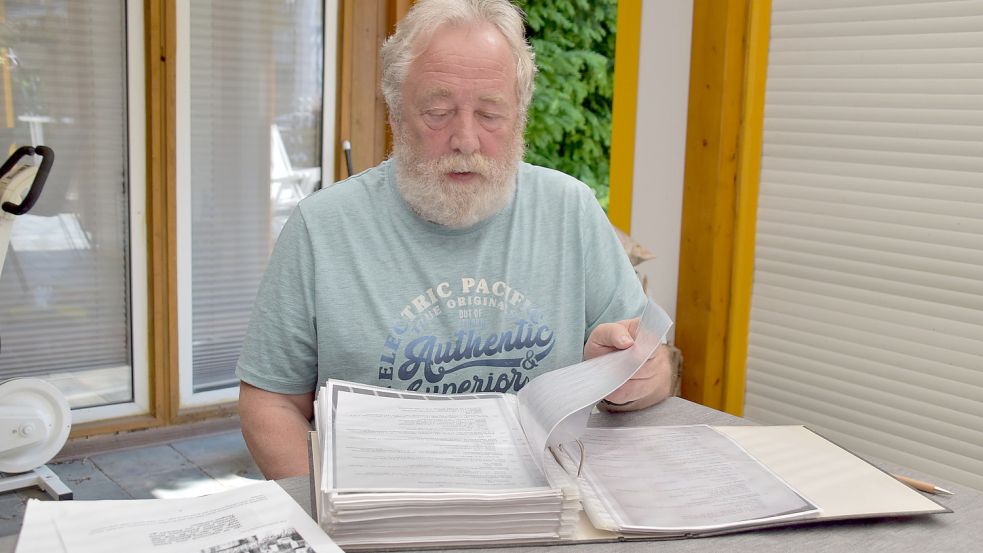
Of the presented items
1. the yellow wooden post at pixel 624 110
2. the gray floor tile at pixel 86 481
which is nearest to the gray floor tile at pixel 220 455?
the gray floor tile at pixel 86 481

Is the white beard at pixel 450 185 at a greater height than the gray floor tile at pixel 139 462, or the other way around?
the white beard at pixel 450 185

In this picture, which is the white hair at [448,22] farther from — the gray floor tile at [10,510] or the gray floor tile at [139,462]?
the gray floor tile at [139,462]

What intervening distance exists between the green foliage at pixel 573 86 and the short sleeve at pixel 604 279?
521 centimetres

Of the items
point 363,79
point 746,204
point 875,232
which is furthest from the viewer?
point 363,79

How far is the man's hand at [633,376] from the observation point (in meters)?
A: 1.21

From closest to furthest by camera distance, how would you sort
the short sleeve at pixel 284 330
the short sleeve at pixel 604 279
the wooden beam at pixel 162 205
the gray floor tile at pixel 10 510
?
the short sleeve at pixel 284 330 < the short sleeve at pixel 604 279 < the gray floor tile at pixel 10 510 < the wooden beam at pixel 162 205

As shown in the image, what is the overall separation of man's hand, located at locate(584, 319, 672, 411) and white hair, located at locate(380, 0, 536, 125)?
19.0 inches

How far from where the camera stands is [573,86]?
22.8 ft

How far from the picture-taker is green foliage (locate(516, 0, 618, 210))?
271 inches

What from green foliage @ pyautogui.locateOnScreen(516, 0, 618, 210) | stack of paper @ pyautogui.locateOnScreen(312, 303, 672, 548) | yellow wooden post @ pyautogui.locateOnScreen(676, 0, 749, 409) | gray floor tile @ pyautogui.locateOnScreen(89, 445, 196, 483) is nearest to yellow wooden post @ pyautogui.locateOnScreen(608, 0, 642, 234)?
yellow wooden post @ pyautogui.locateOnScreen(676, 0, 749, 409)

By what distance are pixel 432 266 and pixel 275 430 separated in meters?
0.36

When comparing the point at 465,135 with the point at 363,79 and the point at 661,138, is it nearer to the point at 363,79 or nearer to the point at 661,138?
the point at 661,138

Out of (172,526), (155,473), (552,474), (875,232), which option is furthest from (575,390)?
(155,473)

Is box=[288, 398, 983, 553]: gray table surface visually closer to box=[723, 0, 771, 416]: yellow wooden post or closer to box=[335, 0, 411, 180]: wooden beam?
box=[723, 0, 771, 416]: yellow wooden post
